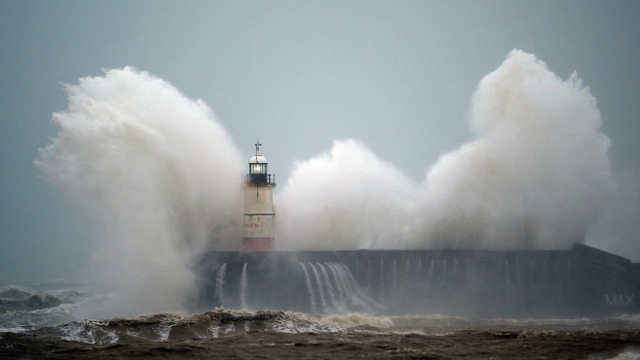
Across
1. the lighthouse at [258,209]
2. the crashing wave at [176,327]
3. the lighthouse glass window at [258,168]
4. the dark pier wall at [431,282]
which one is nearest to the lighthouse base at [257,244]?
the lighthouse at [258,209]

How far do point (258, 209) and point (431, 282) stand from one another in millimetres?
9017

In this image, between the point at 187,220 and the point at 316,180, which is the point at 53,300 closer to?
the point at 187,220

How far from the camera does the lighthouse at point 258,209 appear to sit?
40.1m

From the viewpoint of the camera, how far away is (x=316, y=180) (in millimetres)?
45406

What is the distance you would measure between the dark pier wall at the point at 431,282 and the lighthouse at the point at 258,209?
3843 mm

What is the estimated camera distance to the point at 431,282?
121 ft

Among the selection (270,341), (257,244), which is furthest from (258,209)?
(270,341)

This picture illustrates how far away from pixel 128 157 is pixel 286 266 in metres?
7.99

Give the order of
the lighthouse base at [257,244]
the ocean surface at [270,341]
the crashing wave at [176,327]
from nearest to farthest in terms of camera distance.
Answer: the ocean surface at [270,341] → the crashing wave at [176,327] → the lighthouse base at [257,244]

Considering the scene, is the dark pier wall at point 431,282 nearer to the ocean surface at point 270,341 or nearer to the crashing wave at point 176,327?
the ocean surface at point 270,341

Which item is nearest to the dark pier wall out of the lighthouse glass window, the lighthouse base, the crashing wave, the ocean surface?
the lighthouse base

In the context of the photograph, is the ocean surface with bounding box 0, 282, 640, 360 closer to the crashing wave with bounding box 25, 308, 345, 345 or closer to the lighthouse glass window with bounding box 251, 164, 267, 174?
the crashing wave with bounding box 25, 308, 345, 345

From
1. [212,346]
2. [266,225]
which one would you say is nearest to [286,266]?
[266,225]

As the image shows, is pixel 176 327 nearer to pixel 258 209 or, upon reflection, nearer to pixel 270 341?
pixel 270 341
